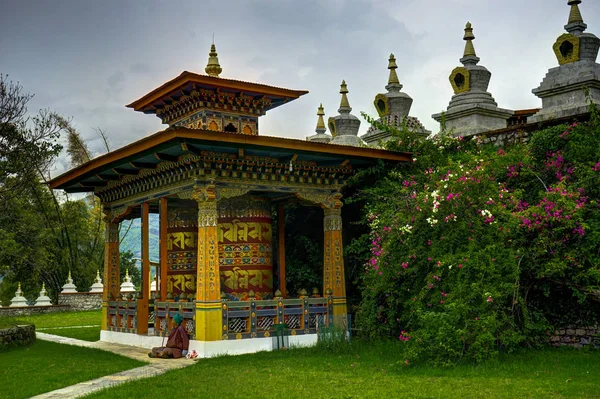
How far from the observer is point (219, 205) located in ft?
47.9

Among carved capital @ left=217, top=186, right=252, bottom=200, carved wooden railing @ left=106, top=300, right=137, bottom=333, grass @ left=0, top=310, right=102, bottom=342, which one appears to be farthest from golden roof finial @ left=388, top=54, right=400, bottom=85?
grass @ left=0, top=310, right=102, bottom=342

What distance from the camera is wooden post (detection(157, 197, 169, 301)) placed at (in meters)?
13.8

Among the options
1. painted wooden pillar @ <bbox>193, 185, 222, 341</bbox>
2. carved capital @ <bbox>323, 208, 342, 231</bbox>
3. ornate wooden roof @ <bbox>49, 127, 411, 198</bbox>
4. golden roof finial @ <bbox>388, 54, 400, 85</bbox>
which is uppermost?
golden roof finial @ <bbox>388, 54, 400, 85</bbox>

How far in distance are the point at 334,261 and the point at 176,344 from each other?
3.66 meters

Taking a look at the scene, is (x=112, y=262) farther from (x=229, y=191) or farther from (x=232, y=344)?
(x=232, y=344)

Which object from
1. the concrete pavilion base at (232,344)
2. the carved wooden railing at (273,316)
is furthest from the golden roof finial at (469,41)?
the concrete pavilion base at (232,344)

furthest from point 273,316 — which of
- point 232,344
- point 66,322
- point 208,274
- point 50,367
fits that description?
point 66,322

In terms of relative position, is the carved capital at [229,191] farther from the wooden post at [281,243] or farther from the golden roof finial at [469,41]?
the golden roof finial at [469,41]

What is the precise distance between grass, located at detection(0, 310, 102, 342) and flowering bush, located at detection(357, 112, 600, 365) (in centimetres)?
779

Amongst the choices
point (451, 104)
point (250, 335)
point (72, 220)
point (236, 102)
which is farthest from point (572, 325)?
point (72, 220)

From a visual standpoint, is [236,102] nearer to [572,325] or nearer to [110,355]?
[110,355]

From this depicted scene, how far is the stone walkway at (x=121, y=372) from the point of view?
364 inches

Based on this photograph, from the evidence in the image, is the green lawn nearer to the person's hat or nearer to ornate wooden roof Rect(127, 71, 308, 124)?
ornate wooden roof Rect(127, 71, 308, 124)

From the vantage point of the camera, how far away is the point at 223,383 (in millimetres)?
9375
